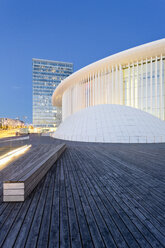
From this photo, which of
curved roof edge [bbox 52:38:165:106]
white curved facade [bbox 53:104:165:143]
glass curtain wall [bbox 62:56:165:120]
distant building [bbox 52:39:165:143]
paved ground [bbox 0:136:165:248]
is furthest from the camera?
glass curtain wall [bbox 62:56:165:120]

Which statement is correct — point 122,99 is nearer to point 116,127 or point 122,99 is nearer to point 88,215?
point 116,127

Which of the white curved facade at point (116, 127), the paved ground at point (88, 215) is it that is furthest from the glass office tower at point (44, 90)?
the paved ground at point (88, 215)

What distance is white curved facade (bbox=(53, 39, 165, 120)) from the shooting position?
77.0ft

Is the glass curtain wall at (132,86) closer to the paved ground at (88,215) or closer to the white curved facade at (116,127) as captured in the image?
the white curved facade at (116,127)

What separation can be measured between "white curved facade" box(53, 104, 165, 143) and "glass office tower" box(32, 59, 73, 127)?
63357mm

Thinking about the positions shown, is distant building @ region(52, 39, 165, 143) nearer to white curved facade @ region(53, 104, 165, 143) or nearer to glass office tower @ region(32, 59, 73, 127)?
white curved facade @ region(53, 104, 165, 143)

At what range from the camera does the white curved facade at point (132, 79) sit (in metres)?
23.5

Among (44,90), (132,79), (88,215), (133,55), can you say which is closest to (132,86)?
(132,79)

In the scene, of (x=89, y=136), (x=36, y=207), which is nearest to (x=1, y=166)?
(x=36, y=207)

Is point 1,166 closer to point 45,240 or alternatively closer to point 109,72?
point 45,240

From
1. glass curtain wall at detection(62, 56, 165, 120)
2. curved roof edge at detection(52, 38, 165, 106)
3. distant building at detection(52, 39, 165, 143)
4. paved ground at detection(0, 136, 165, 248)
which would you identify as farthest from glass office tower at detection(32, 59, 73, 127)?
paved ground at detection(0, 136, 165, 248)

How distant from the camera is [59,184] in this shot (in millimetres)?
4039

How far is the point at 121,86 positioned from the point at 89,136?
15.5 m

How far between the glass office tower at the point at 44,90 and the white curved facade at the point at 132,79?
183 ft
